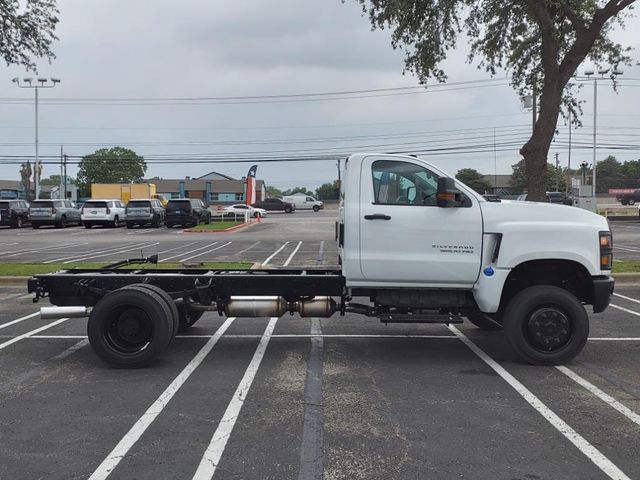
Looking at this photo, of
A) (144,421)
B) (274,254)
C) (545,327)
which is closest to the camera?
(144,421)

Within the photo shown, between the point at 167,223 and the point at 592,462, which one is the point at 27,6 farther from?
the point at 167,223

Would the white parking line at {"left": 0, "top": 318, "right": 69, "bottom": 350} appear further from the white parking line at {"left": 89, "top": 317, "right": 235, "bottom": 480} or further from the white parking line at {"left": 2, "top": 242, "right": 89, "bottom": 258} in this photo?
the white parking line at {"left": 2, "top": 242, "right": 89, "bottom": 258}

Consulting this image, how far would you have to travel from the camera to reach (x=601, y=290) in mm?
6004

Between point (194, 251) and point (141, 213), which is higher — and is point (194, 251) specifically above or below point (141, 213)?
below

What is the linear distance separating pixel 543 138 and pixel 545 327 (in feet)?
27.5

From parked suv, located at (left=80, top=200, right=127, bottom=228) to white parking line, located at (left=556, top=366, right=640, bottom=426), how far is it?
33.5 meters

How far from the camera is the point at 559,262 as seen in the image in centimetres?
617

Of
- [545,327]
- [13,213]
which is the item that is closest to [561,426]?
[545,327]

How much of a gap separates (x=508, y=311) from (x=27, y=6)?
14.2 m

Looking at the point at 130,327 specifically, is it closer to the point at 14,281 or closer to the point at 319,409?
the point at 319,409

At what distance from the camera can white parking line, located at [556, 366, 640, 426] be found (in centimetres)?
472

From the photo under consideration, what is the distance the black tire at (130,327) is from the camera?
6020mm

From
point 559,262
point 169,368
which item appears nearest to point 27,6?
point 169,368

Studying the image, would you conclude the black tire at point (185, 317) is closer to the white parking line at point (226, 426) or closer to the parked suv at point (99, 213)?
the white parking line at point (226, 426)
